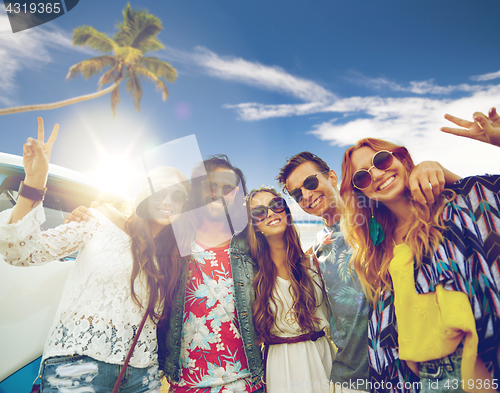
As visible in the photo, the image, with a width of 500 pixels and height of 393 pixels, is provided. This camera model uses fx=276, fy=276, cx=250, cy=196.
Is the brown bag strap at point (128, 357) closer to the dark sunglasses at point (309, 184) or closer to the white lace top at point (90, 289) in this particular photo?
the white lace top at point (90, 289)

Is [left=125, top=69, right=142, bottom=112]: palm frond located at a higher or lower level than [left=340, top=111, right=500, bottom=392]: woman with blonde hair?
higher

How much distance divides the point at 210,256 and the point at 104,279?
79cm

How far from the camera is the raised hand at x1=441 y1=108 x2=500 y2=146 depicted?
152cm

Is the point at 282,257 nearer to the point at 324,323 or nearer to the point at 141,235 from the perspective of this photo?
the point at 324,323

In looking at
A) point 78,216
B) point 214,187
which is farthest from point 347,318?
point 78,216

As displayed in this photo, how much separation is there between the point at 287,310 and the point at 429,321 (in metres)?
0.97

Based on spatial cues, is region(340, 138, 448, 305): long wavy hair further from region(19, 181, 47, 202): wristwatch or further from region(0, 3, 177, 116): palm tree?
region(0, 3, 177, 116): palm tree

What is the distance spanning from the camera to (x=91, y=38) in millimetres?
18859

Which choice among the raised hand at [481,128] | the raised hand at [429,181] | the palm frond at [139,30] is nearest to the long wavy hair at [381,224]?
the raised hand at [429,181]

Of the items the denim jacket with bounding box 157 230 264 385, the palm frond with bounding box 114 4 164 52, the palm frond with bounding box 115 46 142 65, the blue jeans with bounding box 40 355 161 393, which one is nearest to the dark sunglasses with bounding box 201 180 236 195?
the denim jacket with bounding box 157 230 264 385

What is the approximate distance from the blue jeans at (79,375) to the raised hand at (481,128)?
249 centimetres

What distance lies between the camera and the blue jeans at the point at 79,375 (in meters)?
1.57

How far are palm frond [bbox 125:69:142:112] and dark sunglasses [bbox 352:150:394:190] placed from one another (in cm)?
2386

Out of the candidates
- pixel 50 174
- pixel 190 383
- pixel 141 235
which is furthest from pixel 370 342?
pixel 50 174
